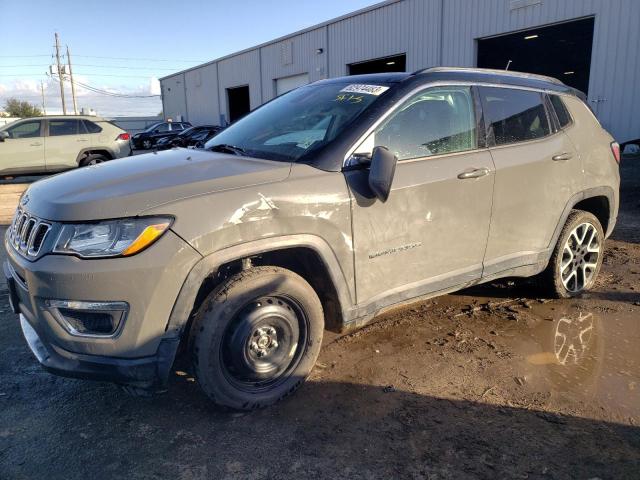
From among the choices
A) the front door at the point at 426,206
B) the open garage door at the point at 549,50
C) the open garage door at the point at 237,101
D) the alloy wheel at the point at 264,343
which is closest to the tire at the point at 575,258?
the front door at the point at 426,206

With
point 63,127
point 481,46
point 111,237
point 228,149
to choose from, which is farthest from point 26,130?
point 481,46

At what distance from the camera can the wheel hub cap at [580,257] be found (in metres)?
4.26

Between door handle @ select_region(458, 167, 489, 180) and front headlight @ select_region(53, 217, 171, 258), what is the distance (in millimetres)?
1909

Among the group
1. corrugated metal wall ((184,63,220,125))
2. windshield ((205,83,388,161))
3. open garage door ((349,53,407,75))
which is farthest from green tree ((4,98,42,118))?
windshield ((205,83,388,161))

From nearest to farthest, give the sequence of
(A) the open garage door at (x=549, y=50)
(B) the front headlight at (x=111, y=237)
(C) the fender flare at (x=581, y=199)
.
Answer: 1. (B) the front headlight at (x=111, y=237)
2. (C) the fender flare at (x=581, y=199)
3. (A) the open garage door at (x=549, y=50)

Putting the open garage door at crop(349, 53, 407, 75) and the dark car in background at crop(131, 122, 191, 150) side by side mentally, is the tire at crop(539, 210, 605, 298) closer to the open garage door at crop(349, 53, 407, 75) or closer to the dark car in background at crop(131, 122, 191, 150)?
the open garage door at crop(349, 53, 407, 75)

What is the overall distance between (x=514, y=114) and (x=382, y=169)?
1.64m

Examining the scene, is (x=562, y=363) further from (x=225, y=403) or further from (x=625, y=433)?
(x=225, y=403)

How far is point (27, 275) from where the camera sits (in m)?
2.34

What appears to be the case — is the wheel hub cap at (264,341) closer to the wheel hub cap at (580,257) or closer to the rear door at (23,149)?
the wheel hub cap at (580,257)

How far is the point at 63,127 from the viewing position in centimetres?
1279

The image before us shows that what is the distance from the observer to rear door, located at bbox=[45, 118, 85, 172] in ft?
41.5

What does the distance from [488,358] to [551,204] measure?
53.0 inches

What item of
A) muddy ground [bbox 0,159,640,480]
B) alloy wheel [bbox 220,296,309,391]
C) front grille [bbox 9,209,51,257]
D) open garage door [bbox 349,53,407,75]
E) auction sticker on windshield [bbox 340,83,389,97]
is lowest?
muddy ground [bbox 0,159,640,480]
